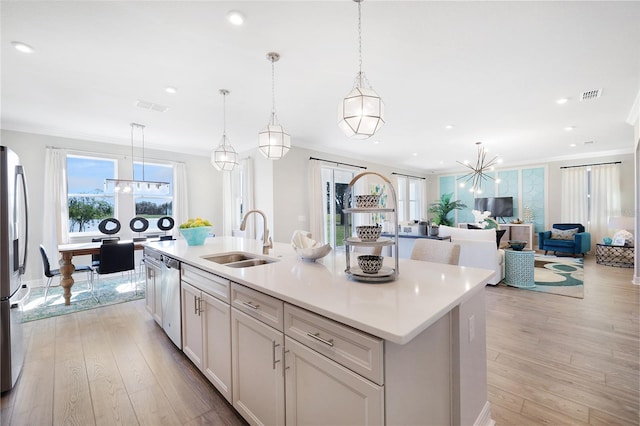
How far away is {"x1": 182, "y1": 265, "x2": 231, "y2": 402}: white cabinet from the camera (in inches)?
70.5

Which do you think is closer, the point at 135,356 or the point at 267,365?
the point at 267,365

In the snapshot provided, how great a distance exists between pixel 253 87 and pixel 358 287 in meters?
2.73

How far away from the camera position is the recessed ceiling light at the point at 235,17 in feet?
6.70

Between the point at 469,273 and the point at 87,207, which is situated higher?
the point at 87,207

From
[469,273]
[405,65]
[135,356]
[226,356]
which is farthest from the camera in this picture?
[405,65]

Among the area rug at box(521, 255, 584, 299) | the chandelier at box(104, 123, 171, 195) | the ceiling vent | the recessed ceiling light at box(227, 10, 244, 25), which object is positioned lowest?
the area rug at box(521, 255, 584, 299)

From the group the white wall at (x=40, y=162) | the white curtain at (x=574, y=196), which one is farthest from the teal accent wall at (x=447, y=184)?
the white wall at (x=40, y=162)

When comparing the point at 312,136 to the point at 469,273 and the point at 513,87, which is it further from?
the point at 469,273

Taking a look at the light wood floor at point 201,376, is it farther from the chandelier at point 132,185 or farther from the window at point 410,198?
the window at point 410,198

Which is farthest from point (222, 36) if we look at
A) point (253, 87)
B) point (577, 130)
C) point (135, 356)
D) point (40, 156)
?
point (577, 130)

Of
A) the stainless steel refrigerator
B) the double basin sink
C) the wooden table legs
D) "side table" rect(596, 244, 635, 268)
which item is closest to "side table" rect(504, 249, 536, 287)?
"side table" rect(596, 244, 635, 268)

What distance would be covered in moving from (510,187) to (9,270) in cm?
1049

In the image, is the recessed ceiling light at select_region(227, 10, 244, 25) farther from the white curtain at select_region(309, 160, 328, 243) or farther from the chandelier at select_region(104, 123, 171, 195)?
the white curtain at select_region(309, 160, 328, 243)

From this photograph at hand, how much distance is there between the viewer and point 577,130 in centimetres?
518
